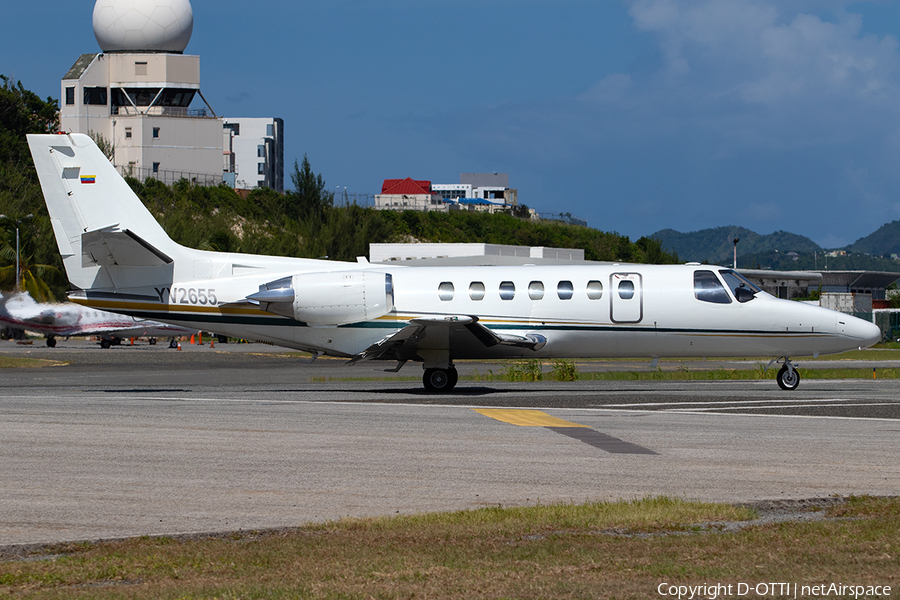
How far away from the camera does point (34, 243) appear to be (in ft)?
204

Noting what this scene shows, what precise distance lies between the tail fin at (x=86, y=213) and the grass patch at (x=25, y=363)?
A: 15.0 metres

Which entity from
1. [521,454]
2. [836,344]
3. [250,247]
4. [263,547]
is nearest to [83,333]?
[250,247]

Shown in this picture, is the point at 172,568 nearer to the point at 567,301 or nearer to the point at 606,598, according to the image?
the point at 606,598

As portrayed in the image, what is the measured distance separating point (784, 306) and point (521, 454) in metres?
12.5

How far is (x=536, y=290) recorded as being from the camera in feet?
73.7

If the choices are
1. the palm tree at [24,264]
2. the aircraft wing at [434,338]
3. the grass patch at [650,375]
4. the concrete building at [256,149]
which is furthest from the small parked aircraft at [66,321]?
the concrete building at [256,149]

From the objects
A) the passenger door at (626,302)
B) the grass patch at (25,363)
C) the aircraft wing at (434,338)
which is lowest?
the grass patch at (25,363)

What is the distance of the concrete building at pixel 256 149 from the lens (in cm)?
13262

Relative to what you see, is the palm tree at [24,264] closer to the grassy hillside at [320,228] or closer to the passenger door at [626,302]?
the grassy hillside at [320,228]

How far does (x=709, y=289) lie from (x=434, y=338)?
261 inches

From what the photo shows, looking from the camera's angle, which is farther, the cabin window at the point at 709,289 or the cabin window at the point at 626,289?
the cabin window at the point at 709,289

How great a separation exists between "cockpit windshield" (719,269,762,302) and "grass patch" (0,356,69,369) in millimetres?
25298

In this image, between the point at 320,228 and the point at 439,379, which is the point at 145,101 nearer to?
the point at 320,228

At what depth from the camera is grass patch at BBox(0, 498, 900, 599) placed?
6.32 metres
